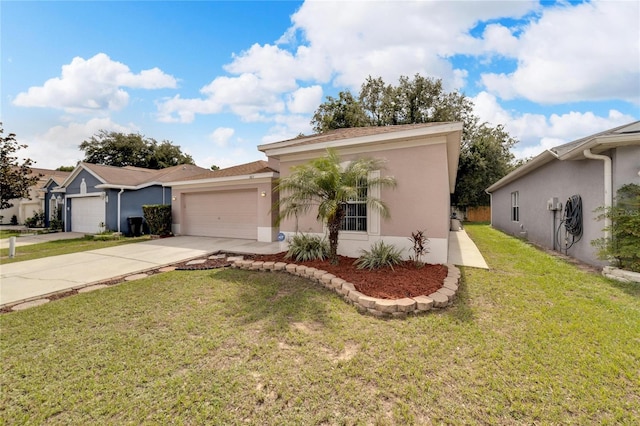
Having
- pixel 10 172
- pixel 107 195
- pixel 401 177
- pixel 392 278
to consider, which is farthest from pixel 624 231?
A: pixel 10 172

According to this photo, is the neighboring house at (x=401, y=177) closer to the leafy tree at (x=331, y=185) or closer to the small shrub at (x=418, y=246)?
the small shrub at (x=418, y=246)

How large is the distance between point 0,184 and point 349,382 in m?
17.7

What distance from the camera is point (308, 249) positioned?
22.6 feet

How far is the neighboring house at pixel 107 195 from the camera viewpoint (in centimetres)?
1471

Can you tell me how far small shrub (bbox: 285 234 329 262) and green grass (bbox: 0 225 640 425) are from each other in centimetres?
205

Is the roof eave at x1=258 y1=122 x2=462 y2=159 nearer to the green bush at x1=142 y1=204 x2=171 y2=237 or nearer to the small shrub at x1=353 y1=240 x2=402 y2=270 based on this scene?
the small shrub at x1=353 y1=240 x2=402 y2=270

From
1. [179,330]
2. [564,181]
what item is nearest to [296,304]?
[179,330]

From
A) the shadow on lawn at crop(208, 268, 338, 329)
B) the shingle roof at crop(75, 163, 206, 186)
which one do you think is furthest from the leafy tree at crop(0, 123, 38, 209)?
the shadow on lawn at crop(208, 268, 338, 329)

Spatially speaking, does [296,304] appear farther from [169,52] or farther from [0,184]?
[0,184]

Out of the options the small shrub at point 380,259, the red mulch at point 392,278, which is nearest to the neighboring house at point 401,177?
the small shrub at point 380,259

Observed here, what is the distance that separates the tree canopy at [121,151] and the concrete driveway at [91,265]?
29.6 metres

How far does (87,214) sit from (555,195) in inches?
Result: 907

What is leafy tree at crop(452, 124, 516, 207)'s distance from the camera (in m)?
26.2

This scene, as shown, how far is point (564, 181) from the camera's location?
8.49 meters
